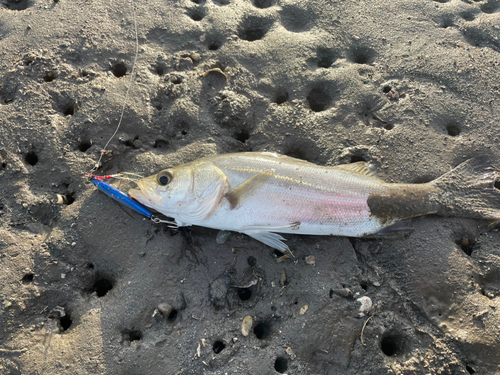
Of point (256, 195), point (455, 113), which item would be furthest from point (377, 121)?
point (256, 195)

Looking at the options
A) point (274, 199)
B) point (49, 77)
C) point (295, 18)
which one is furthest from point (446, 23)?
point (49, 77)

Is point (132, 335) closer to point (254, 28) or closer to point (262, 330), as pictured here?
point (262, 330)

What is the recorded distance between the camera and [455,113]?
4.18m

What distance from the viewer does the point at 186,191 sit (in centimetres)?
343

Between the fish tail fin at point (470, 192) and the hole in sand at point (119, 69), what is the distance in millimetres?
4492

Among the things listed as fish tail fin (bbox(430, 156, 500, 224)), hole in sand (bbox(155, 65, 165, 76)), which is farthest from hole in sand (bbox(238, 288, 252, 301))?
hole in sand (bbox(155, 65, 165, 76))

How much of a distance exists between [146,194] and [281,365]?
7.83 ft

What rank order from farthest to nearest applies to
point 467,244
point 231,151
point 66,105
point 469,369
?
point 66,105 → point 231,151 → point 467,244 → point 469,369

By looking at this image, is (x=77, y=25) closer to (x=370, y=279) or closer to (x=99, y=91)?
(x=99, y=91)

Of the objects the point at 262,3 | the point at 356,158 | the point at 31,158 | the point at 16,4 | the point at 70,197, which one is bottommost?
the point at 70,197

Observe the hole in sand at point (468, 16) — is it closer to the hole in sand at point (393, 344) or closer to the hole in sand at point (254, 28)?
the hole in sand at point (254, 28)

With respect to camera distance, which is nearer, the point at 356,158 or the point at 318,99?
the point at 356,158

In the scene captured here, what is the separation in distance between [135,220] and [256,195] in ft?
4.95

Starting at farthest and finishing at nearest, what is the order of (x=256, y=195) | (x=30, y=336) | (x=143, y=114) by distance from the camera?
(x=143, y=114)
(x=256, y=195)
(x=30, y=336)
